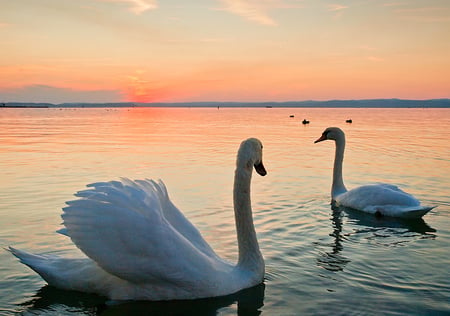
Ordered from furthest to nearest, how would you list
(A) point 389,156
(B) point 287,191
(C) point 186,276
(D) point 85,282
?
1. (A) point 389,156
2. (B) point 287,191
3. (D) point 85,282
4. (C) point 186,276

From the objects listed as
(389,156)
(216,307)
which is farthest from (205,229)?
(389,156)

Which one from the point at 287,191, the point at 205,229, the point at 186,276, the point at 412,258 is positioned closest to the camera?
the point at 186,276

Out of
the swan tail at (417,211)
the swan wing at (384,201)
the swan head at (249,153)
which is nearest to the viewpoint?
the swan head at (249,153)

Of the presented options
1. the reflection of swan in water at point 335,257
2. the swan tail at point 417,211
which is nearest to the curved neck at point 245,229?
the reflection of swan in water at point 335,257

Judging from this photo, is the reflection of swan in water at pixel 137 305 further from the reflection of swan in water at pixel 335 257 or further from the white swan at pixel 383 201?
the white swan at pixel 383 201

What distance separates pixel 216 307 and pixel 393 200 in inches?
226

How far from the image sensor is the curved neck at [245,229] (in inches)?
238

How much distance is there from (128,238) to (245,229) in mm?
1618

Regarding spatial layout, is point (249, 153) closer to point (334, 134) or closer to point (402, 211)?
point (402, 211)

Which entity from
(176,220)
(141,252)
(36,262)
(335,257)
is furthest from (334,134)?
(36,262)

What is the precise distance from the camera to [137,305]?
18.1 feet

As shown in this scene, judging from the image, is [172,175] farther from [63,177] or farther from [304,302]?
[304,302]

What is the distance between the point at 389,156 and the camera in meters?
19.8

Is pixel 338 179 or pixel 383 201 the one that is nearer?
pixel 383 201
